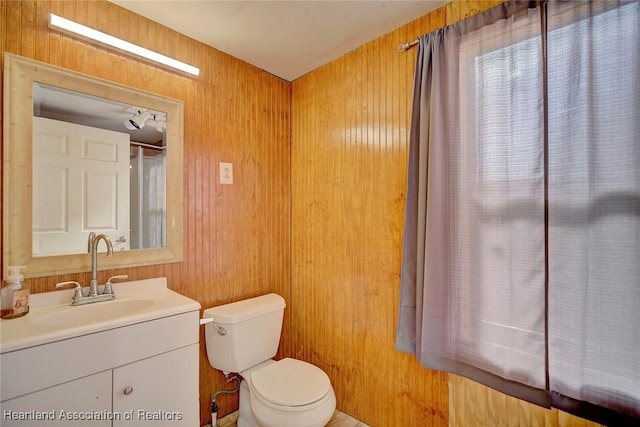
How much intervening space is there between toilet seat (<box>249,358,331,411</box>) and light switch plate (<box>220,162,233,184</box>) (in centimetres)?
112

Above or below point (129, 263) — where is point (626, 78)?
above

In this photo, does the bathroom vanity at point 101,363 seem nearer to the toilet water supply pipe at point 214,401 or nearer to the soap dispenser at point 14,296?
the soap dispenser at point 14,296

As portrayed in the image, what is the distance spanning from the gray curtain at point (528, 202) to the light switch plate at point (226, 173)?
3.59ft

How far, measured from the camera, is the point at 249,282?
6.39 feet

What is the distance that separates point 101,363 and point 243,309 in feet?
2.33

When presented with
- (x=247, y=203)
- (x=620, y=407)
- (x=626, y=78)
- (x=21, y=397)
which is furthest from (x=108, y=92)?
(x=620, y=407)

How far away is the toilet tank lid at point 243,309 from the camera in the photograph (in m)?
1.57

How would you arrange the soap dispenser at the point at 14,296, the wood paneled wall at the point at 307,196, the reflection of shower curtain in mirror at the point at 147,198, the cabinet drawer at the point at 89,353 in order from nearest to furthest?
the cabinet drawer at the point at 89,353
the soap dispenser at the point at 14,296
the wood paneled wall at the point at 307,196
the reflection of shower curtain in mirror at the point at 147,198

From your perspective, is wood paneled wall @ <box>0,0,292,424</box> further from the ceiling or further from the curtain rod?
the curtain rod

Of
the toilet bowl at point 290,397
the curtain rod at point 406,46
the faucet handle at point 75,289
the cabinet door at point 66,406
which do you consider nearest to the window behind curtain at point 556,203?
the curtain rod at point 406,46

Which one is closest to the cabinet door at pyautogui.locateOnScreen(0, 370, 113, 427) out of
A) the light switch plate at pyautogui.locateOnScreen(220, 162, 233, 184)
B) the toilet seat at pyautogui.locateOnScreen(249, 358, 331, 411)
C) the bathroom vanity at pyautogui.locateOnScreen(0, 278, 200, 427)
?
the bathroom vanity at pyautogui.locateOnScreen(0, 278, 200, 427)

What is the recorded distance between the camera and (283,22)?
1555mm

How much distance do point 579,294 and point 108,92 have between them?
2157 mm

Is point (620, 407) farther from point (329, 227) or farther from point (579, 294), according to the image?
point (329, 227)
